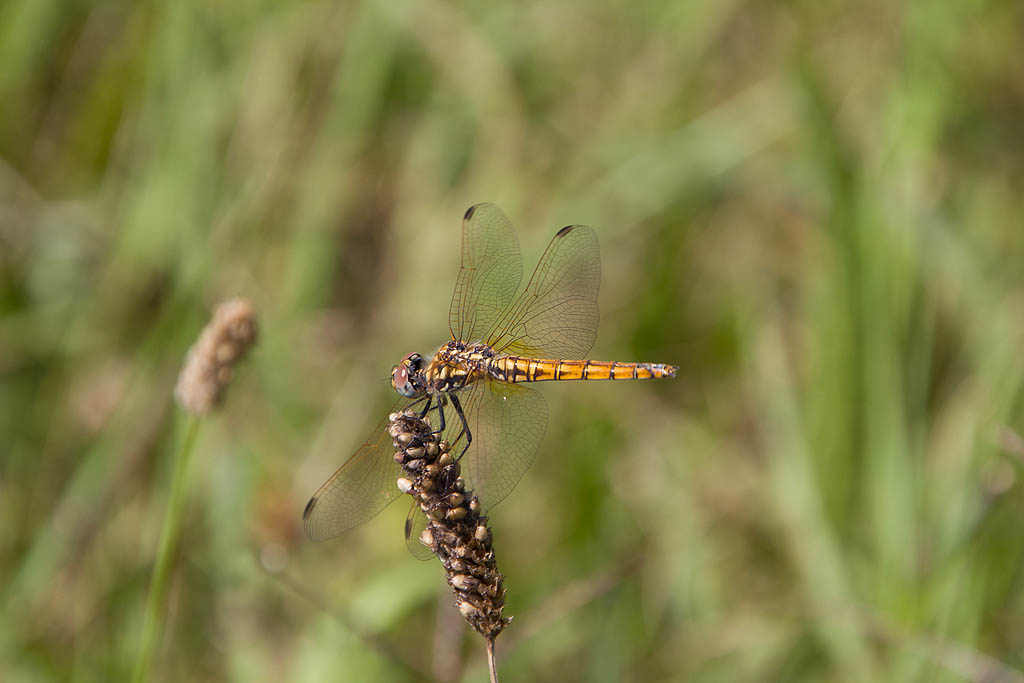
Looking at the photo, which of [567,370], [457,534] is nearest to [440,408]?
[567,370]

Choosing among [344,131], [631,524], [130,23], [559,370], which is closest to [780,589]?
[631,524]

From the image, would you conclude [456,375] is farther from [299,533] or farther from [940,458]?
[940,458]

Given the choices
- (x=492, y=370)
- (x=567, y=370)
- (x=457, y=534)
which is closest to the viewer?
(x=457, y=534)

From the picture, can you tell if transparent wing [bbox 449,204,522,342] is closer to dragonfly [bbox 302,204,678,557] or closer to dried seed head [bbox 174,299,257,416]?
dragonfly [bbox 302,204,678,557]

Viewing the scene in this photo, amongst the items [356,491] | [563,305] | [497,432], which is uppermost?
[563,305]

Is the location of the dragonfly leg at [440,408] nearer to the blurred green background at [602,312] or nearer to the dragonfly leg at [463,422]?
the dragonfly leg at [463,422]

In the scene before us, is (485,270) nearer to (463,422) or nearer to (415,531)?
(463,422)
